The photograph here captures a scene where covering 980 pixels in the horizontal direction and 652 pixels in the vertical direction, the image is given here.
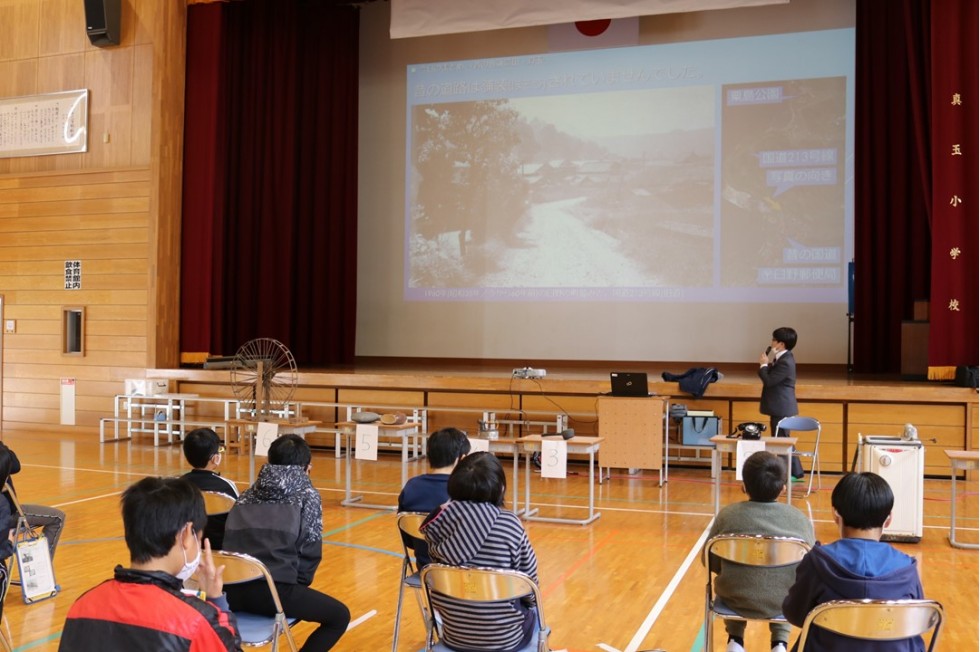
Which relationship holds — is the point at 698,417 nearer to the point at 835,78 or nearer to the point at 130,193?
the point at 835,78

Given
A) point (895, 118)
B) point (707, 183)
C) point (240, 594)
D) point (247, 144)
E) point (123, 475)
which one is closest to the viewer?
point (240, 594)

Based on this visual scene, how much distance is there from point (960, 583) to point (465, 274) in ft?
28.1

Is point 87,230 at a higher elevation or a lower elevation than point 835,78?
lower

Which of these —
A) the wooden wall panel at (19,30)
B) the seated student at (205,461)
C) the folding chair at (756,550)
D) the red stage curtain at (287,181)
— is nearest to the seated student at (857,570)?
the folding chair at (756,550)

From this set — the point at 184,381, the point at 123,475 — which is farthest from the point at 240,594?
the point at 184,381

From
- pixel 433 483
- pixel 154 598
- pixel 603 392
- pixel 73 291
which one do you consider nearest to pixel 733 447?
pixel 603 392

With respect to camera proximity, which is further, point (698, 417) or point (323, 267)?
point (323, 267)

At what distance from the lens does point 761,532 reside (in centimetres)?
327

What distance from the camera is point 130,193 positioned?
455 inches

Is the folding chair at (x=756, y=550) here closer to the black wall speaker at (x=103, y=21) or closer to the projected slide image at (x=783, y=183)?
the projected slide image at (x=783, y=183)

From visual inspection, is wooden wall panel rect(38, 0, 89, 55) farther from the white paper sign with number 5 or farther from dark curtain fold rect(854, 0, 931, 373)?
dark curtain fold rect(854, 0, 931, 373)

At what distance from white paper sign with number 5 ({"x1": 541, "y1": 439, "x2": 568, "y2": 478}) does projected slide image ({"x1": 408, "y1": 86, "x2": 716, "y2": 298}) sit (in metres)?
5.85

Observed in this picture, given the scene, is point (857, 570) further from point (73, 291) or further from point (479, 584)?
point (73, 291)

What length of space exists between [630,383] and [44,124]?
337 inches
